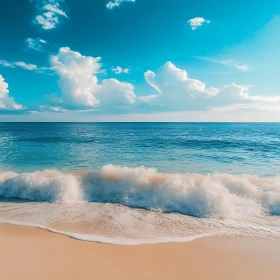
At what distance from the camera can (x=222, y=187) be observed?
10.9m

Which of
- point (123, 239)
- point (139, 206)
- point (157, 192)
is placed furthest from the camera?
point (157, 192)

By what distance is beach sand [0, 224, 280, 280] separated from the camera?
4902mm

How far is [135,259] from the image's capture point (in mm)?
5535

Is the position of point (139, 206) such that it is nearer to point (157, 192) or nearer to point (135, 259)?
point (157, 192)

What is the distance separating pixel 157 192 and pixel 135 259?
16.9ft

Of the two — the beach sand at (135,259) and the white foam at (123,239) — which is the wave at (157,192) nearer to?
the white foam at (123,239)

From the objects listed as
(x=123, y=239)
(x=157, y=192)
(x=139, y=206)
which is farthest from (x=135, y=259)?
(x=157, y=192)

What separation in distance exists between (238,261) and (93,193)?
25.5ft

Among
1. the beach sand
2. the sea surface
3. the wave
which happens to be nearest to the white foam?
the sea surface

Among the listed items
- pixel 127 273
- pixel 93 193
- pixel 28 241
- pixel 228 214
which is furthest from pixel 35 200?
pixel 228 214

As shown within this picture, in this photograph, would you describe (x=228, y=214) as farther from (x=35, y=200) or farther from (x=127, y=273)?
(x=35, y=200)

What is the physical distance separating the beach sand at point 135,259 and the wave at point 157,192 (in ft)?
8.51

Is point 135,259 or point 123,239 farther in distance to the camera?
point 123,239

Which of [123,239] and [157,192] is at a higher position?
[157,192]
